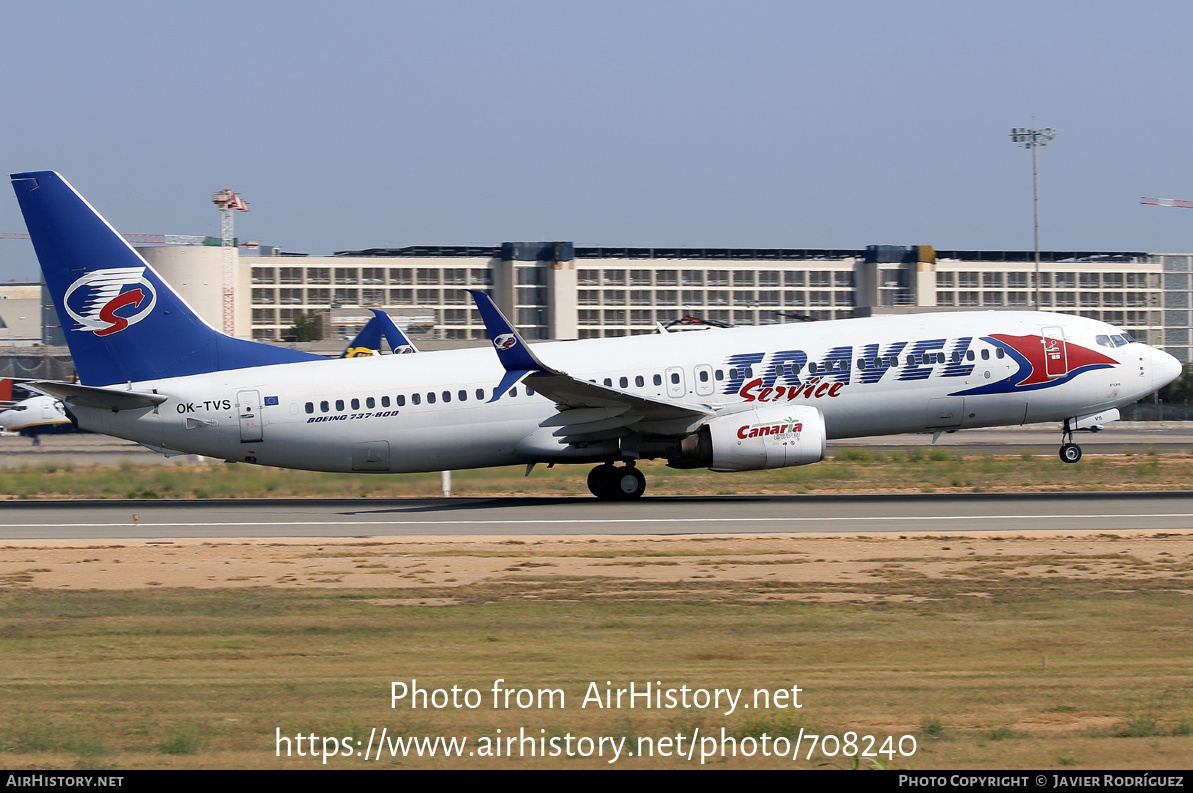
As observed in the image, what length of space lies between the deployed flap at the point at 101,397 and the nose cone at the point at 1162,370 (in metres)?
23.9

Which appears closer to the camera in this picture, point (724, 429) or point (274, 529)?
point (274, 529)

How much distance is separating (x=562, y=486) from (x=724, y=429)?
25.0 feet

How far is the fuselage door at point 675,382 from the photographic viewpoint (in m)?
27.3

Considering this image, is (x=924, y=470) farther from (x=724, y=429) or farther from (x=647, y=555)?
(x=647, y=555)

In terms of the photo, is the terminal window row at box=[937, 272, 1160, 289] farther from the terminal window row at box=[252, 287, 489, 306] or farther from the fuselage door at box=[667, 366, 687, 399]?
the fuselage door at box=[667, 366, 687, 399]

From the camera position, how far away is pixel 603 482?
92.1ft

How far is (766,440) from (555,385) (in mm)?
4827

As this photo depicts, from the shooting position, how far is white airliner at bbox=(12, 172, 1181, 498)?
27.1m

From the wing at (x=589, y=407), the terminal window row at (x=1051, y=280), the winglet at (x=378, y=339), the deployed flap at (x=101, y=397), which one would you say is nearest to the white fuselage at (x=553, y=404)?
the deployed flap at (x=101, y=397)

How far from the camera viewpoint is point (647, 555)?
63.4ft

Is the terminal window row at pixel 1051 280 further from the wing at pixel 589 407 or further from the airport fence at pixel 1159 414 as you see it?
the wing at pixel 589 407

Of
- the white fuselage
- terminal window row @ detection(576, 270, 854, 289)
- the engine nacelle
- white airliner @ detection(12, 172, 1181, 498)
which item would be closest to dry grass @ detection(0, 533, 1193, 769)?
the engine nacelle

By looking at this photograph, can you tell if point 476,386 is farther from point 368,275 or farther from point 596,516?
point 368,275

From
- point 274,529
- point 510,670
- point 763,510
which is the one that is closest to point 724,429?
point 763,510
